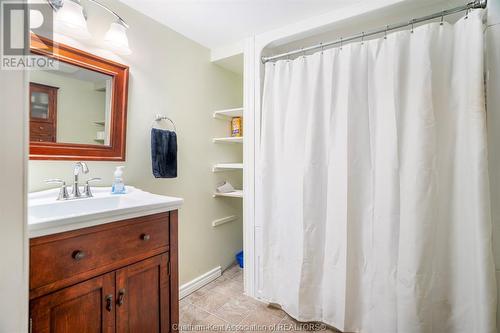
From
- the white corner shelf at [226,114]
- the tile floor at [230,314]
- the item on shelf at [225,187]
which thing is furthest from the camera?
the item on shelf at [225,187]

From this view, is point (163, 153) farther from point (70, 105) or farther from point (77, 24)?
point (77, 24)

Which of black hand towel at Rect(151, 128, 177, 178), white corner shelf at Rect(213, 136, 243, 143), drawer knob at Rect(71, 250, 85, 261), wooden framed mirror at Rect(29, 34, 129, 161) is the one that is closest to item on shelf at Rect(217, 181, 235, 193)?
white corner shelf at Rect(213, 136, 243, 143)

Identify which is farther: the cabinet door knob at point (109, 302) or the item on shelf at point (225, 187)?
the item on shelf at point (225, 187)

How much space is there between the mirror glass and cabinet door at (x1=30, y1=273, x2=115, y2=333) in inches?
31.4

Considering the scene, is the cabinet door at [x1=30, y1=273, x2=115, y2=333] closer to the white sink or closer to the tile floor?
the white sink

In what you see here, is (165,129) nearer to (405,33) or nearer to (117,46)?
(117,46)

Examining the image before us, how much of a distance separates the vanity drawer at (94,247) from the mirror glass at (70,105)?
2.16 ft

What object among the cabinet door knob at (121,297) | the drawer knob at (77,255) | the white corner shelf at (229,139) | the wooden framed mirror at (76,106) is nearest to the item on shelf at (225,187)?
the white corner shelf at (229,139)

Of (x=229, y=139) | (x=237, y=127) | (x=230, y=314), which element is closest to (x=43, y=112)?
(x=229, y=139)

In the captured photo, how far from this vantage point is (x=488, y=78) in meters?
1.21

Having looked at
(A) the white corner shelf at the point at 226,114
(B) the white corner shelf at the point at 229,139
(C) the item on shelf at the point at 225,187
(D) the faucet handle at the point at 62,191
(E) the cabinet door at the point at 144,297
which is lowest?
(E) the cabinet door at the point at 144,297

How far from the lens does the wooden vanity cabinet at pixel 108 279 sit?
86 cm

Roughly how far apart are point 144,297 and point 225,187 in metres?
1.30

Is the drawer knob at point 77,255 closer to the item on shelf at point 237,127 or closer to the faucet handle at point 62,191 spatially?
the faucet handle at point 62,191
